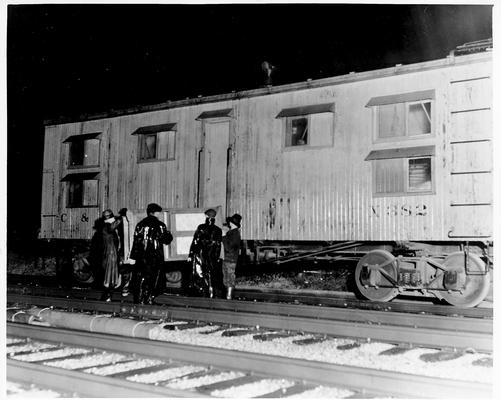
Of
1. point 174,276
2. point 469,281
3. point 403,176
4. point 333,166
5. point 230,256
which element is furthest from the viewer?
point 174,276

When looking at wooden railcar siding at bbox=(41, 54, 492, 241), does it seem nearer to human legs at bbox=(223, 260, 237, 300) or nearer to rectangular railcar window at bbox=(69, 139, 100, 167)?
rectangular railcar window at bbox=(69, 139, 100, 167)

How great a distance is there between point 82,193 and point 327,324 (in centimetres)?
948

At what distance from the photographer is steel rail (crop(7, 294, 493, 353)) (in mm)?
5789

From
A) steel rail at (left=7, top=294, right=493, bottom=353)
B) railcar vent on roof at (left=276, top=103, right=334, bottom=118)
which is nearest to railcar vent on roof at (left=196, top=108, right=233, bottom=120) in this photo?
railcar vent on roof at (left=276, top=103, right=334, bottom=118)

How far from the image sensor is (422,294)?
972cm

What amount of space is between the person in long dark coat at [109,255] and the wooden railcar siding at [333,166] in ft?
9.14

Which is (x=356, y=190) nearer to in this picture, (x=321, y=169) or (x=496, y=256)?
(x=321, y=169)

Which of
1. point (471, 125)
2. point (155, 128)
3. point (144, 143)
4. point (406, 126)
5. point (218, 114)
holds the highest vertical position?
point (218, 114)

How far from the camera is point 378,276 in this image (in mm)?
10031

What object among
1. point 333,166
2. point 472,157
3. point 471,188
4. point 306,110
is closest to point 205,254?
point 333,166

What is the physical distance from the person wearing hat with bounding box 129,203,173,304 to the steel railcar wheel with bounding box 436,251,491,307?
4.88 meters

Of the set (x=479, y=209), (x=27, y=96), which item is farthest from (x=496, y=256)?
(x=27, y=96)

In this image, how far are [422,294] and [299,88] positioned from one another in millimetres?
4701

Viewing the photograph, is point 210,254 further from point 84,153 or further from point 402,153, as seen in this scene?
point 84,153
